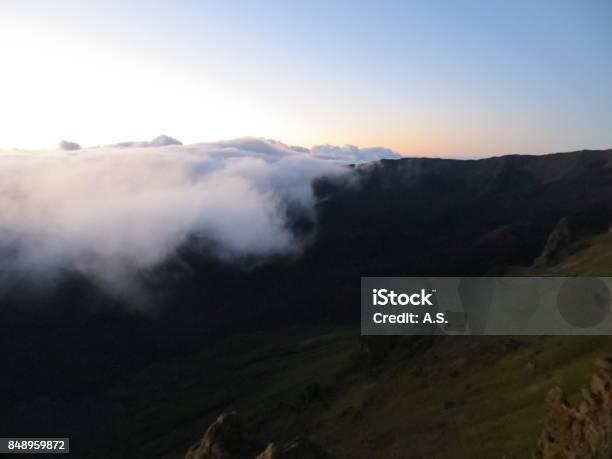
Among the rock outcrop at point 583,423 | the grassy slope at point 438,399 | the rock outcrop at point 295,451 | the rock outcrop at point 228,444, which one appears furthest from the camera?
the rock outcrop at point 228,444

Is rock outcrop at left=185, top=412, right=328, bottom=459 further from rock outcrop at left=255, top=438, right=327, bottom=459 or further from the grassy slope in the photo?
the grassy slope

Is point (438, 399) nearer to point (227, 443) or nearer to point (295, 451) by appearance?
point (227, 443)

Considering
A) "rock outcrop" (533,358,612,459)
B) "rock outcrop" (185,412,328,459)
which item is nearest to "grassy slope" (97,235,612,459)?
"rock outcrop" (533,358,612,459)

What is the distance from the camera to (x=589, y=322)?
71500 mm

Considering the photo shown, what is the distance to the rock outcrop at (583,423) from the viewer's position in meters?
33.2

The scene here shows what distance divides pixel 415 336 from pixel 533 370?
48.7 meters

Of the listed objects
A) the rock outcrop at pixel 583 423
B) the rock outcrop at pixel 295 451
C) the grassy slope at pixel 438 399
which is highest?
the rock outcrop at pixel 583 423

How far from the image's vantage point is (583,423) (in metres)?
36.2

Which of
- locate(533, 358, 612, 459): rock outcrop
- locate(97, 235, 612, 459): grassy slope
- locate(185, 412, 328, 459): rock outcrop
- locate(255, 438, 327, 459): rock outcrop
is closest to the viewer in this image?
locate(533, 358, 612, 459): rock outcrop

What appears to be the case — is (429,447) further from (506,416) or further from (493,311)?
(493,311)

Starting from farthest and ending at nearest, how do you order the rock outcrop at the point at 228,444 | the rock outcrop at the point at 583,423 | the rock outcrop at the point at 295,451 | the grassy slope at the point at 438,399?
the rock outcrop at the point at 228,444 < the grassy slope at the point at 438,399 < the rock outcrop at the point at 295,451 < the rock outcrop at the point at 583,423

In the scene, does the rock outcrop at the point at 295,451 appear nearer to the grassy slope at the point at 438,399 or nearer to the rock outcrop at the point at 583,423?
the grassy slope at the point at 438,399

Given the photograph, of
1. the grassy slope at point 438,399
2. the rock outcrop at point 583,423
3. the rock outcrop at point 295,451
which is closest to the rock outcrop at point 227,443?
the grassy slope at point 438,399

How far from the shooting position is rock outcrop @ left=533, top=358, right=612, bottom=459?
33.2m
